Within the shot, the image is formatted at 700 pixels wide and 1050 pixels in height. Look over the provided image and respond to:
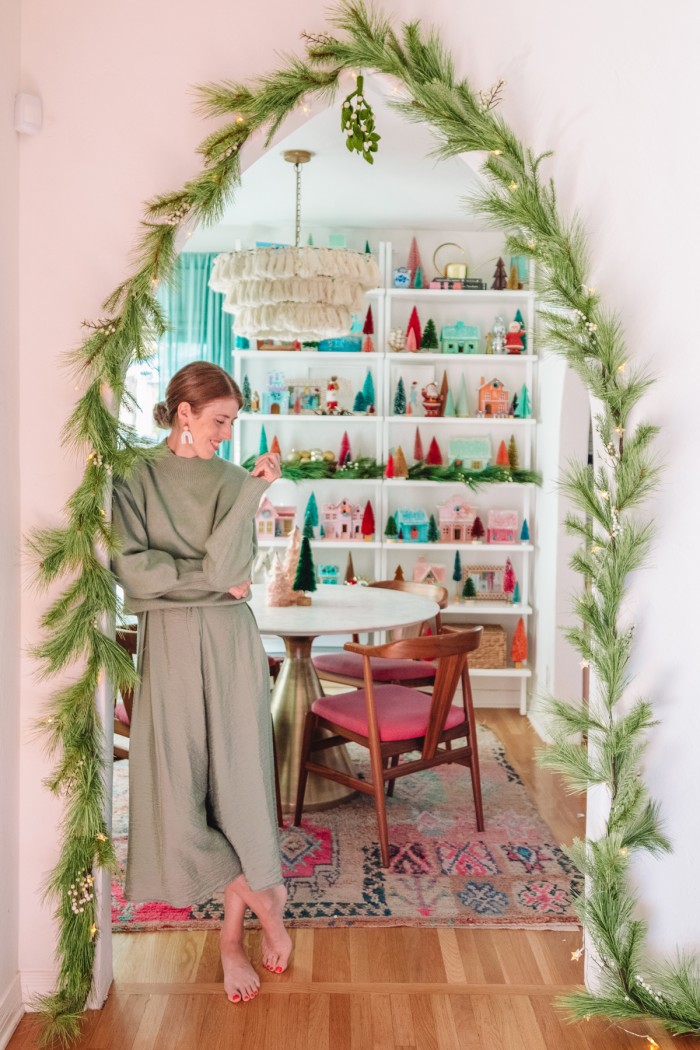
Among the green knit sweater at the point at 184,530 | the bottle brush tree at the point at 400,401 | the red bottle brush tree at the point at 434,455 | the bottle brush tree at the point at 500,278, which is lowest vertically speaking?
the green knit sweater at the point at 184,530

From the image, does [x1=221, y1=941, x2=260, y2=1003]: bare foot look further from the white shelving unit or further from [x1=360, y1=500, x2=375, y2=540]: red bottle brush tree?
[x1=360, y1=500, x2=375, y2=540]: red bottle brush tree

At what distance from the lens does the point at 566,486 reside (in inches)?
88.7

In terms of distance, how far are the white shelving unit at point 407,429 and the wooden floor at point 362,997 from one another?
270 centimetres

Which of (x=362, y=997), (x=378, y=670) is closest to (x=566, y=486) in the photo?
(x=362, y=997)

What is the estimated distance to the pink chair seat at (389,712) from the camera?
322 centimetres

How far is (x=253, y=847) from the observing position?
2.45 metres

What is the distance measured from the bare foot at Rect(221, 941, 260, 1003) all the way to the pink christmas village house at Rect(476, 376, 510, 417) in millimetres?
3584

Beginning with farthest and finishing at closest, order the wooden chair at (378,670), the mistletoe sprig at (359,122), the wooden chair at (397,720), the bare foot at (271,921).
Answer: the wooden chair at (378,670)
the wooden chair at (397,720)
the bare foot at (271,921)
the mistletoe sprig at (359,122)

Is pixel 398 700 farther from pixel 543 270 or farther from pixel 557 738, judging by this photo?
pixel 543 270

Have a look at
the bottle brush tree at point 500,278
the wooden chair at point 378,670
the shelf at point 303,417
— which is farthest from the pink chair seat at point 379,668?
the bottle brush tree at point 500,278

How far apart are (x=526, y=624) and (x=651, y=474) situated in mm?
3415

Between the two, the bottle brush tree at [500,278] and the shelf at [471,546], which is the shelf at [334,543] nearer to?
the shelf at [471,546]

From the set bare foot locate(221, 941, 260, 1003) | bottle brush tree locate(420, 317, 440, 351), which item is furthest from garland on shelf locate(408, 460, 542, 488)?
bare foot locate(221, 941, 260, 1003)

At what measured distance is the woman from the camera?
2365 mm
